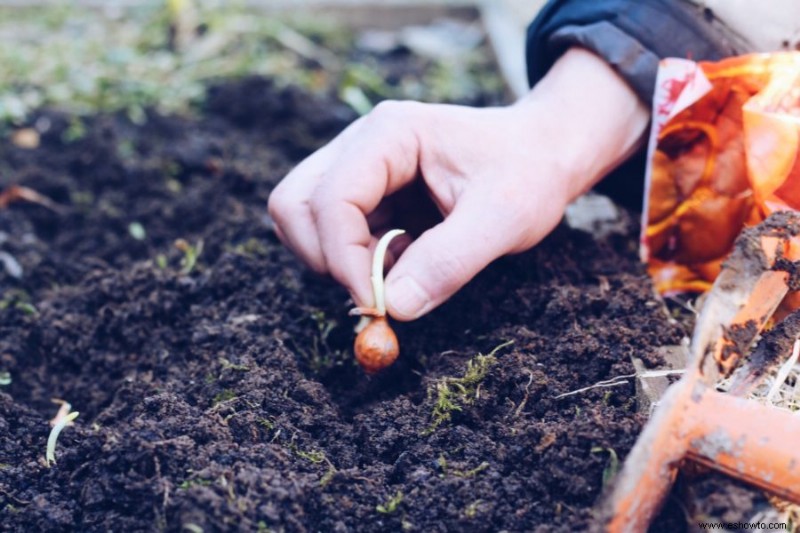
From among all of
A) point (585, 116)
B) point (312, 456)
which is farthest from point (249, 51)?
point (312, 456)

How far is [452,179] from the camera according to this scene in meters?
1.73

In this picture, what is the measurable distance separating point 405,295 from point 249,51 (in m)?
2.27

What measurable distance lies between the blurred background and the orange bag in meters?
0.97

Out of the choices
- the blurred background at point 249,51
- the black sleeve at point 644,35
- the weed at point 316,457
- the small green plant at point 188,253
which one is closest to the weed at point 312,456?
the weed at point 316,457

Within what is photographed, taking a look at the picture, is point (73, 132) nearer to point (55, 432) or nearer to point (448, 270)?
point (55, 432)

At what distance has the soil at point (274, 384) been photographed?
1329 mm

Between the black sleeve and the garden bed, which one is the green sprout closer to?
the garden bed

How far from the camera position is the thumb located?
1580mm

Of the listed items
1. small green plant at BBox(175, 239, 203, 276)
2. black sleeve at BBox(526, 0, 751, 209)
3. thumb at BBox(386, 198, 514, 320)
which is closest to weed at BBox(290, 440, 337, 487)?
thumb at BBox(386, 198, 514, 320)

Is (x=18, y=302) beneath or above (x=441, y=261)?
beneath

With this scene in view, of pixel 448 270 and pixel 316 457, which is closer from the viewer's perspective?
pixel 316 457

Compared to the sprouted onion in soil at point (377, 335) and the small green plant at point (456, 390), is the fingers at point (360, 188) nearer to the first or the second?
the sprouted onion in soil at point (377, 335)

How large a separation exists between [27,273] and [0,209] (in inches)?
15.5

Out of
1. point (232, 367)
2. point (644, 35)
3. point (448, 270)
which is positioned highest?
point (644, 35)
